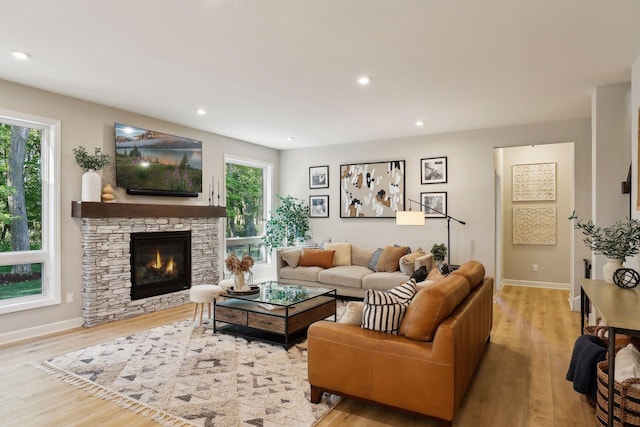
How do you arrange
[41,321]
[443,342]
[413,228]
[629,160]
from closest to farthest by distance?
1. [443,342]
2. [629,160]
3. [41,321]
4. [413,228]

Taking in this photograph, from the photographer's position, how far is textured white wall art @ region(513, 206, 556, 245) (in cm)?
685

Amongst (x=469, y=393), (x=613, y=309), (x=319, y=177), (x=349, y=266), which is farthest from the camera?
(x=319, y=177)

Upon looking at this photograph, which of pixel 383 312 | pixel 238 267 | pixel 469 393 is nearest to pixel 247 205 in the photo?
pixel 238 267

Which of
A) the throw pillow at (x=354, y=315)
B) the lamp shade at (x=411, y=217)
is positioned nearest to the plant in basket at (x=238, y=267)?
the throw pillow at (x=354, y=315)

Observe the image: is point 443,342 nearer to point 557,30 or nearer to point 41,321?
point 557,30

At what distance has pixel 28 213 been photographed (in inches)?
164

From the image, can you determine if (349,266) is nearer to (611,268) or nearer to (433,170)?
(433,170)

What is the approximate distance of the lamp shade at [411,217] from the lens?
5.66m

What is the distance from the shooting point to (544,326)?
446 centimetres

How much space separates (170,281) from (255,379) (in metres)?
2.99

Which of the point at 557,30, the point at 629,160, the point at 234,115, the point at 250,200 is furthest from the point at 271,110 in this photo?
the point at 629,160

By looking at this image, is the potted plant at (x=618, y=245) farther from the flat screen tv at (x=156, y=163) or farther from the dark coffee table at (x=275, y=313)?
the flat screen tv at (x=156, y=163)

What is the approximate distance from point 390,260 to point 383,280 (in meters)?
0.49

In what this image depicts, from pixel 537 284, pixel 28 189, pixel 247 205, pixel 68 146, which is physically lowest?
pixel 537 284
